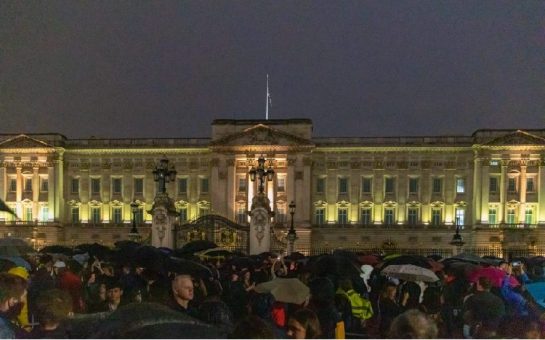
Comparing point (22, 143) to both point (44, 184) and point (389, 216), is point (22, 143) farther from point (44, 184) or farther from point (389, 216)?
point (389, 216)

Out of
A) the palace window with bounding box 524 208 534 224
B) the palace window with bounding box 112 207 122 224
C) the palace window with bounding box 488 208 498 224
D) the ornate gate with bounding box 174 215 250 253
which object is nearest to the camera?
the ornate gate with bounding box 174 215 250 253

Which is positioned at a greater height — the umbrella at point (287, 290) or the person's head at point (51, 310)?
the person's head at point (51, 310)

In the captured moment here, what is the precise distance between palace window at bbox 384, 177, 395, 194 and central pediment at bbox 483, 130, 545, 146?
30.0ft

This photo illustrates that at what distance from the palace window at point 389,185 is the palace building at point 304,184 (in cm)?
10

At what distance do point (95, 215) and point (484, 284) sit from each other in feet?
175

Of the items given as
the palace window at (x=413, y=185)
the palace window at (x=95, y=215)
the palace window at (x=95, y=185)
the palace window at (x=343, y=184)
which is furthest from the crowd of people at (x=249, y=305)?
the palace window at (x=95, y=185)

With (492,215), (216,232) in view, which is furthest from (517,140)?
(216,232)

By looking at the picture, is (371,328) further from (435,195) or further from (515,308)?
(435,195)

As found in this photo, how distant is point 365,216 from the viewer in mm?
57062

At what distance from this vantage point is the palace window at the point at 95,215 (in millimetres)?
58500

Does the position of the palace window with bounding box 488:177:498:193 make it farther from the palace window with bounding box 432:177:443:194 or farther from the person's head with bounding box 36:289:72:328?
the person's head with bounding box 36:289:72:328

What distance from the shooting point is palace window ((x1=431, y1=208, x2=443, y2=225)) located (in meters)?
56.4

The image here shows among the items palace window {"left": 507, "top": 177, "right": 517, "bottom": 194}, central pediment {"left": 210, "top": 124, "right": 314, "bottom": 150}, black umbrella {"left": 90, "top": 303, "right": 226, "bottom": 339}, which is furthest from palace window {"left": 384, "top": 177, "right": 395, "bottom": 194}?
black umbrella {"left": 90, "top": 303, "right": 226, "bottom": 339}

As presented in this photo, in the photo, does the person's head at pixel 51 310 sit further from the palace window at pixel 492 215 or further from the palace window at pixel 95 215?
the palace window at pixel 95 215
